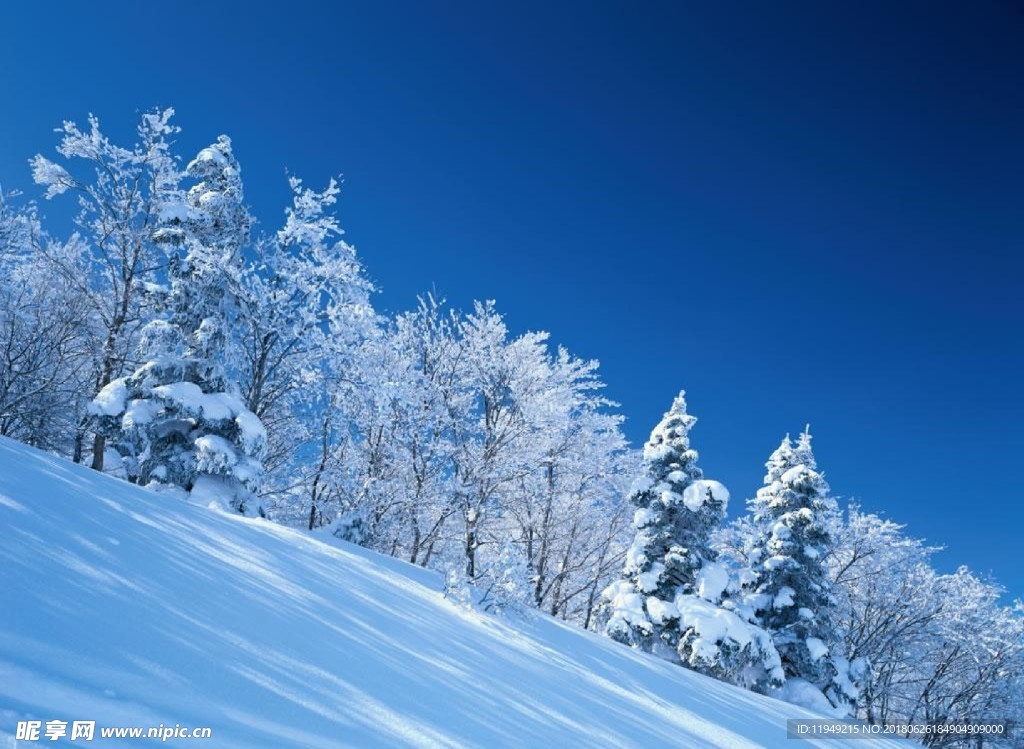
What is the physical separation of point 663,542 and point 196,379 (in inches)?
562

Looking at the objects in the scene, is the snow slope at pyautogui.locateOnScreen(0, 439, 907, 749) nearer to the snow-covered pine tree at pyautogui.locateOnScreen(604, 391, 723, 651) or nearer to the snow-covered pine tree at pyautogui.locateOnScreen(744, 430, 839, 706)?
the snow-covered pine tree at pyautogui.locateOnScreen(604, 391, 723, 651)

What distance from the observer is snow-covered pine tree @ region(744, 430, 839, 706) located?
52.4ft

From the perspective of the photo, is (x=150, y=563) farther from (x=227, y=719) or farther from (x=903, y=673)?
(x=903, y=673)

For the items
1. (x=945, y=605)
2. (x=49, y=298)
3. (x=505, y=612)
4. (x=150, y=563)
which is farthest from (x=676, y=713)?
(x=945, y=605)

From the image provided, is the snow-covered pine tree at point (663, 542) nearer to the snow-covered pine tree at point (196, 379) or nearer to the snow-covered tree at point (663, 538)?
the snow-covered tree at point (663, 538)

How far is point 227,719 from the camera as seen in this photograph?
2.76m

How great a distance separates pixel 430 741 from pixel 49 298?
22072mm

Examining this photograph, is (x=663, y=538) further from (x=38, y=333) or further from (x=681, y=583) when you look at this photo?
(x=38, y=333)

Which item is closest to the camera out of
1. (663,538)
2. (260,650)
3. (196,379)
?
(260,650)

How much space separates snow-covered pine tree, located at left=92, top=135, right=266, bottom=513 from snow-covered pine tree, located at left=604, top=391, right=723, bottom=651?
10859 millimetres

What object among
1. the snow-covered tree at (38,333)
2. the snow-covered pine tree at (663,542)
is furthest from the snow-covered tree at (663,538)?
the snow-covered tree at (38,333)

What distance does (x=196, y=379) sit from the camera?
13.4 meters

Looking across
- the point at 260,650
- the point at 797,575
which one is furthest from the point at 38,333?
the point at 797,575

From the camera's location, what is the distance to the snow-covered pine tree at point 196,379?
40.4ft
